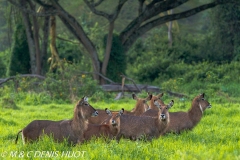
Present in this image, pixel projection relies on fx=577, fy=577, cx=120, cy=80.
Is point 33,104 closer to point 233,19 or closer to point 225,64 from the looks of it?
point 225,64

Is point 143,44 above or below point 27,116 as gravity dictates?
above

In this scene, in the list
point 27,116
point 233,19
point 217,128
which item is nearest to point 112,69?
point 233,19

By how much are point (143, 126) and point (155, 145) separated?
2.41 feet

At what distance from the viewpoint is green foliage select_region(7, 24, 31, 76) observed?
24656 mm

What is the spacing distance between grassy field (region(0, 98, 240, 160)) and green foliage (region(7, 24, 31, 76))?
11678mm

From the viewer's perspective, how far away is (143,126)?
8.91 metres

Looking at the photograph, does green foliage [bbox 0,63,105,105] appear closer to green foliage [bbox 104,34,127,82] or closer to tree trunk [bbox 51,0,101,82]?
tree trunk [bbox 51,0,101,82]

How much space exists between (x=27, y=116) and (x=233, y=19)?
1634 cm

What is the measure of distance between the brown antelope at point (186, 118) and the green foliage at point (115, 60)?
1292 cm

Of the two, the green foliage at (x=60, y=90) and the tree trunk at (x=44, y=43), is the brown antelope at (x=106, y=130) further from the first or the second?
the tree trunk at (x=44, y=43)

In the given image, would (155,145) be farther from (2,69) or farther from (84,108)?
(2,69)

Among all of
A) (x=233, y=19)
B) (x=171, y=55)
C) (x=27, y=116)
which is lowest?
(x=27, y=116)

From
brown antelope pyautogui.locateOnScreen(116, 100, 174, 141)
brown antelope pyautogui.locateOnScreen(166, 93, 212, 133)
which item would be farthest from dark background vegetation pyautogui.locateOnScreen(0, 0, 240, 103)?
brown antelope pyautogui.locateOnScreen(116, 100, 174, 141)

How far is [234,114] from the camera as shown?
41.3 feet
